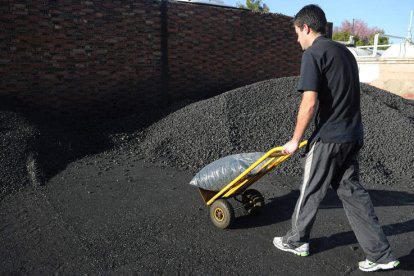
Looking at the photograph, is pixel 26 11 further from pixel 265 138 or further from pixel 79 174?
pixel 265 138

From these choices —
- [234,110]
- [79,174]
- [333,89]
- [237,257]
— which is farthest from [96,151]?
[333,89]

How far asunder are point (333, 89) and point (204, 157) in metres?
3.42

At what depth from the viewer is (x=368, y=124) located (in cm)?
729

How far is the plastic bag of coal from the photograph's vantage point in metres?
3.93

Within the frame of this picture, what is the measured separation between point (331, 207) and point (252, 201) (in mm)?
1133

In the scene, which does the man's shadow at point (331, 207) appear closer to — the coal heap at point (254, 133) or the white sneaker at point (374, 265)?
the white sneaker at point (374, 265)

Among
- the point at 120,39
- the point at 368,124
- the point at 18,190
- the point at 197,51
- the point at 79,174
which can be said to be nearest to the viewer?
the point at 18,190

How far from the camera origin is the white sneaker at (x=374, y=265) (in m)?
3.18

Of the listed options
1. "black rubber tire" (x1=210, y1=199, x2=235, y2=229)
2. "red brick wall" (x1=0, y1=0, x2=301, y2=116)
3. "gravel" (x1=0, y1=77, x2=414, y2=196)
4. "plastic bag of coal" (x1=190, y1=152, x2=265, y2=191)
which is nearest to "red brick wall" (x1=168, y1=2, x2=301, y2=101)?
"red brick wall" (x1=0, y1=0, x2=301, y2=116)

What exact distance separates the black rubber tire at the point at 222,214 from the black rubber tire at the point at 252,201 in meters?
0.42

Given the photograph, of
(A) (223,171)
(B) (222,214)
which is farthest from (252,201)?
(A) (223,171)

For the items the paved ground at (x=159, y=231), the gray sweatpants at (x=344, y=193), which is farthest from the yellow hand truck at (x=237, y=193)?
the gray sweatpants at (x=344, y=193)

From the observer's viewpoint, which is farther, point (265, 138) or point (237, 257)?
point (265, 138)

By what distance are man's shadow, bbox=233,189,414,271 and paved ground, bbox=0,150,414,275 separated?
0.04ft
